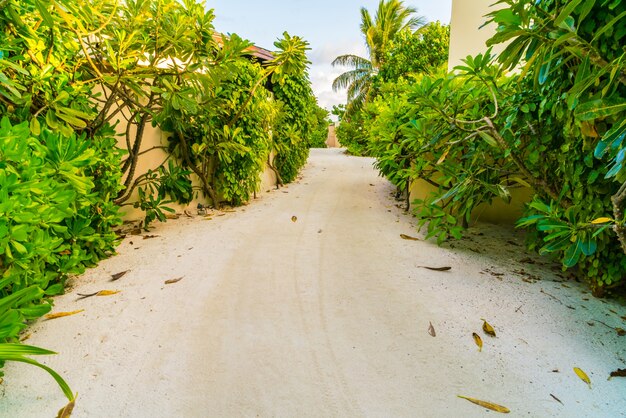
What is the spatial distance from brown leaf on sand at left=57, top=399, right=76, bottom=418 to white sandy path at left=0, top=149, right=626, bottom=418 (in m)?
0.02

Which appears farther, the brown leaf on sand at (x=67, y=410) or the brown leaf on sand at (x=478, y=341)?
the brown leaf on sand at (x=478, y=341)

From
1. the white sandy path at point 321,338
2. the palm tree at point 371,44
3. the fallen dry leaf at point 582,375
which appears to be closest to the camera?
the white sandy path at point 321,338

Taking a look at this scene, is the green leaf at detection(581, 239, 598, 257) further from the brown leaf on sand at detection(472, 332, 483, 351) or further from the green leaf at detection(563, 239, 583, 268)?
the brown leaf on sand at detection(472, 332, 483, 351)

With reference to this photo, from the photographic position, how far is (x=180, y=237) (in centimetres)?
331

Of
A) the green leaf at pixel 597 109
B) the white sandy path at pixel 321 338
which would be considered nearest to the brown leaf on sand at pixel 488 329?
the white sandy path at pixel 321 338

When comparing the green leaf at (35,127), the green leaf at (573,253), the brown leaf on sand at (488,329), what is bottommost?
the brown leaf on sand at (488,329)

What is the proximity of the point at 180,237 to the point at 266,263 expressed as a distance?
3.78 feet

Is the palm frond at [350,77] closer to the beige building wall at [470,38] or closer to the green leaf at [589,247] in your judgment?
the beige building wall at [470,38]

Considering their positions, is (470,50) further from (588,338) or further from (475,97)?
(588,338)

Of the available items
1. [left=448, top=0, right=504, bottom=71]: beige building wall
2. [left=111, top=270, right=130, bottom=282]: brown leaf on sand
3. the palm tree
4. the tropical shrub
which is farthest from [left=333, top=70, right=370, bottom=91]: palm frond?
[left=111, top=270, right=130, bottom=282]: brown leaf on sand

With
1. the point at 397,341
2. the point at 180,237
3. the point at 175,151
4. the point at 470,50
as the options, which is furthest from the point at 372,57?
the point at 397,341

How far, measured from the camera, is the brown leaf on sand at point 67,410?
1286 millimetres

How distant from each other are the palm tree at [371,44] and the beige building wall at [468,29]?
12652 mm

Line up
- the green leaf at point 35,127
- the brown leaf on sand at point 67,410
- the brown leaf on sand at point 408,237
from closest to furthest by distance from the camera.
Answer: the brown leaf on sand at point 67,410, the green leaf at point 35,127, the brown leaf on sand at point 408,237
